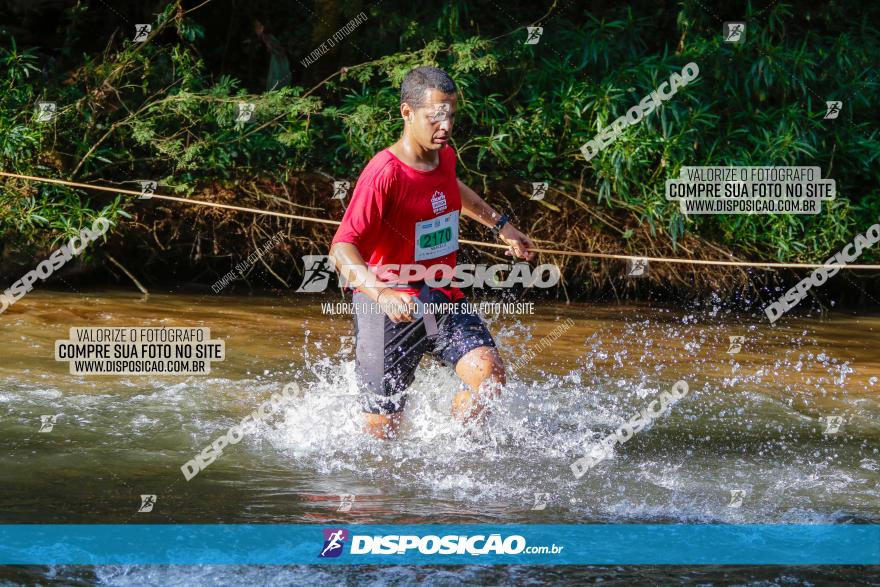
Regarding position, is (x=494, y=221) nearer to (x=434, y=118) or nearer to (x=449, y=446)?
(x=434, y=118)

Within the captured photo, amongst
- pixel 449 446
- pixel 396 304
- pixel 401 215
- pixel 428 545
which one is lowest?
pixel 428 545

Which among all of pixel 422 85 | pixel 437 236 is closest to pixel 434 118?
pixel 422 85

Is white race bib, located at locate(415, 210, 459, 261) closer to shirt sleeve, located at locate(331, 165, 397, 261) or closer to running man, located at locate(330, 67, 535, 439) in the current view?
running man, located at locate(330, 67, 535, 439)

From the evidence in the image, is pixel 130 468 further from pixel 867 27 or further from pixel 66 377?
pixel 867 27

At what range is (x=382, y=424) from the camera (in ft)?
15.1

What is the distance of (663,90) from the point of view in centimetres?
886

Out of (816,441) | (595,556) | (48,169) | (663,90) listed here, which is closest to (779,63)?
(663,90)

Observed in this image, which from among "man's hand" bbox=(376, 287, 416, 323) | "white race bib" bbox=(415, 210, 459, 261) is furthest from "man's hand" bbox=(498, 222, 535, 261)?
"man's hand" bbox=(376, 287, 416, 323)

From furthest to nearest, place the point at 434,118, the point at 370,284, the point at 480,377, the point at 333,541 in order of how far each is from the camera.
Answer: the point at 480,377, the point at 434,118, the point at 370,284, the point at 333,541

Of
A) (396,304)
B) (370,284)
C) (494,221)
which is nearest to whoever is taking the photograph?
(396,304)

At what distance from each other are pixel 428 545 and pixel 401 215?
4.14 ft

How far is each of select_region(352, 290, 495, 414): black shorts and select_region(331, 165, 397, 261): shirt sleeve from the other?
1.21 feet

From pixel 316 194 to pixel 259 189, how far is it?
0.43m

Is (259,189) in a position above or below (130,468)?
above
